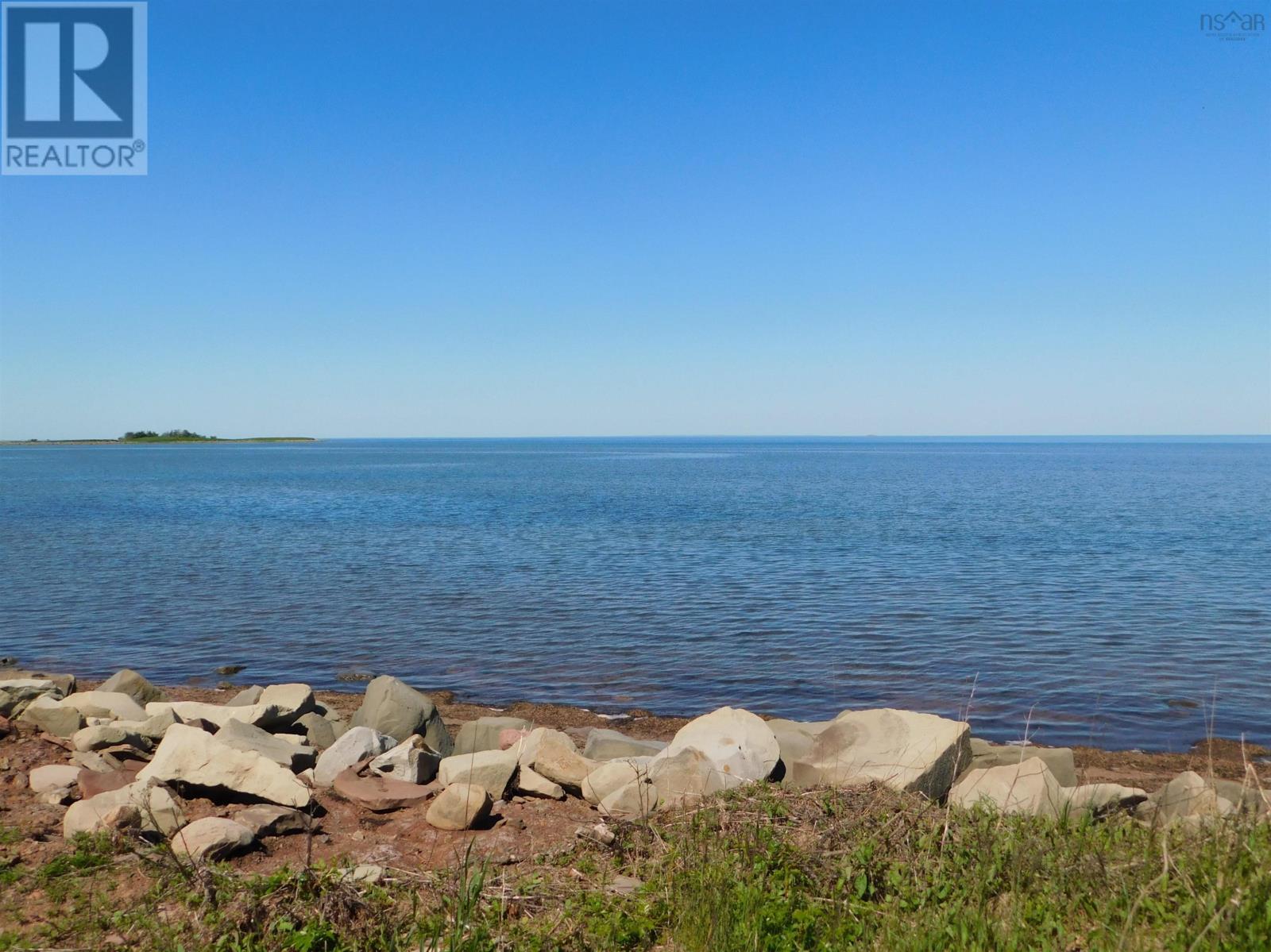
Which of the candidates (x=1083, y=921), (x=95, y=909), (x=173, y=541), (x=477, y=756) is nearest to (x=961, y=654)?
(x=477, y=756)

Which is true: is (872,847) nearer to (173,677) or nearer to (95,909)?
(95,909)

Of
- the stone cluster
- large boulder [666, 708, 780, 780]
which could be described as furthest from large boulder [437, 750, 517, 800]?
large boulder [666, 708, 780, 780]

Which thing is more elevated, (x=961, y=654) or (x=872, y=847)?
(x=872, y=847)

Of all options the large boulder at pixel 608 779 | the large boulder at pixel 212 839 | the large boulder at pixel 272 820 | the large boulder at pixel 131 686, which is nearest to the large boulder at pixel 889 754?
the large boulder at pixel 608 779

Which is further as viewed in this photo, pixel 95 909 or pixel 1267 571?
pixel 1267 571

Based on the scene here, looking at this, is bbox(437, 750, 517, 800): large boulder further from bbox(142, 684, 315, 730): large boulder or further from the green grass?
bbox(142, 684, 315, 730): large boulder

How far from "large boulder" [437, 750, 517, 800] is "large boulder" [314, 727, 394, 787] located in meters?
1.08

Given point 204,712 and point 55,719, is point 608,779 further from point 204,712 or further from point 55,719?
point 55,719

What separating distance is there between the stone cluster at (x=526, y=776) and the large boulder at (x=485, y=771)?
18 mm

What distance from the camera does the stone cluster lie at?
25.6 feet

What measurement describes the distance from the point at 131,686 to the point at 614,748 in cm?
869

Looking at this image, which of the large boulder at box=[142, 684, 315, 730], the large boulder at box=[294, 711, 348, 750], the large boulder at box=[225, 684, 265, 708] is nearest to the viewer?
the large boulder at box=[142, 684, 315, 730]

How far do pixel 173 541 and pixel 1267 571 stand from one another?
4380cm

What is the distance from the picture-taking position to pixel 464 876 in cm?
576
